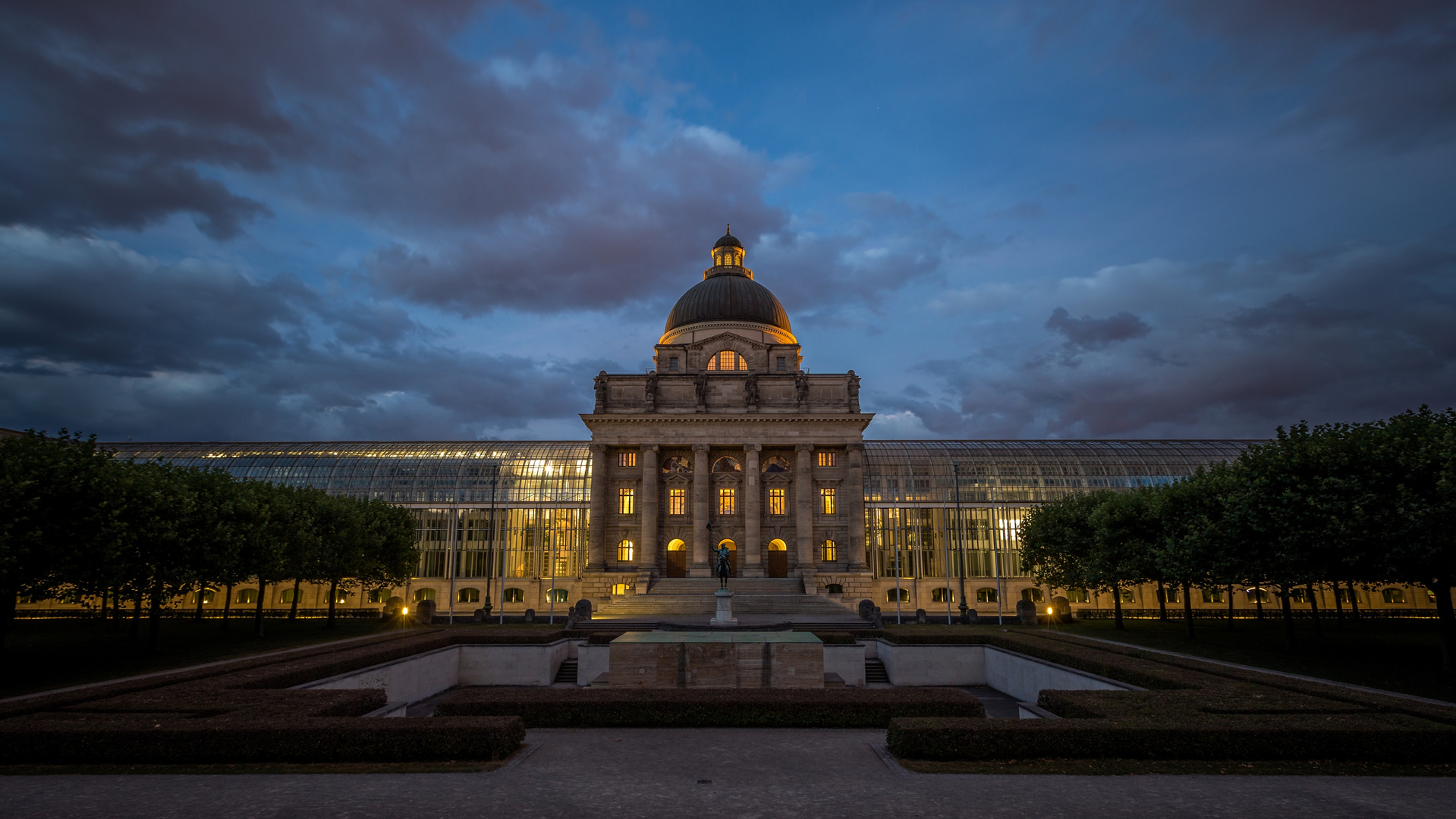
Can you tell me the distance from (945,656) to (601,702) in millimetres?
24099

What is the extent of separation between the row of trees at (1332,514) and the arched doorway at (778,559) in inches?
1523

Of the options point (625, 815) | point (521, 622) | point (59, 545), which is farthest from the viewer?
point (521, 622)

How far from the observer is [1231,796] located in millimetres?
15719

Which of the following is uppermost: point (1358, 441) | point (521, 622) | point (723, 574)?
point (1358, 441)

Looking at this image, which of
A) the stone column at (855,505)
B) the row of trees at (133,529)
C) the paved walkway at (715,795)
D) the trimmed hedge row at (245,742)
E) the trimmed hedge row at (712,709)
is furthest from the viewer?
the stone column at (855,505)

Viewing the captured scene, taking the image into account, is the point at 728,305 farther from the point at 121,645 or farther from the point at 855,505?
the point at 121,645

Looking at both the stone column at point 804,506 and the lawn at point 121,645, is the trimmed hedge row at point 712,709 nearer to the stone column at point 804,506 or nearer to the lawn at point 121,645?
the lawn at point 121,645

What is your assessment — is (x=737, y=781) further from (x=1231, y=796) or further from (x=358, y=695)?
(x=358, y=695)

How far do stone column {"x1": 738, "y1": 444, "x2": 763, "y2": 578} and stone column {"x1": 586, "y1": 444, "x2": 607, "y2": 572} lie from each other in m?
14.5

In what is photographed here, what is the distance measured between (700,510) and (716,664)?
154ft

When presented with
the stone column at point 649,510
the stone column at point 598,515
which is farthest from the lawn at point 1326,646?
the stone column at point 598,515

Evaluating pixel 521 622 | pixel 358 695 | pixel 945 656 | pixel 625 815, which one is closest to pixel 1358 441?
pixel 945 656

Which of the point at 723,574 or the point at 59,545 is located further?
the point at 723,574

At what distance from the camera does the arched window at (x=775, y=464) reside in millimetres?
80625
